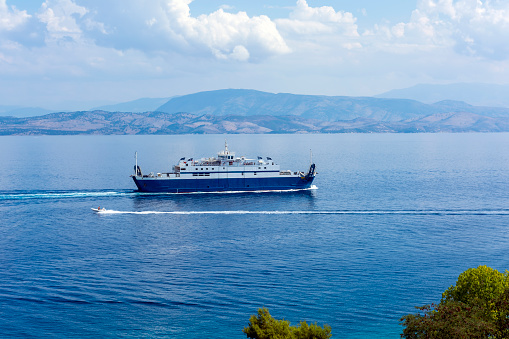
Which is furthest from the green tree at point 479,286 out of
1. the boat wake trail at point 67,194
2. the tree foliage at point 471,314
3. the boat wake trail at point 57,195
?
the boat wake trail at point 57,195

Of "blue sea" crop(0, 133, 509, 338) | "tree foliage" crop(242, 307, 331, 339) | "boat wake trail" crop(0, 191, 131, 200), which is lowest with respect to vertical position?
"blue sea" crop(0, 133, 509, 338)

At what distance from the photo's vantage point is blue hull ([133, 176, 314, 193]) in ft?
357

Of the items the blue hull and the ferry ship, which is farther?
the ferry ship

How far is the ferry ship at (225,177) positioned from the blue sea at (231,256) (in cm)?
308

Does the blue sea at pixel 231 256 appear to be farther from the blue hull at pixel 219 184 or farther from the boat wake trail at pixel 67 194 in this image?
the blue hull at pixel 219 184

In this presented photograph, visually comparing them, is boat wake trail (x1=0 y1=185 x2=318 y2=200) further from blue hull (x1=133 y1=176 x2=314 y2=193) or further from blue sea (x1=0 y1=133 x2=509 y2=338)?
blue hull (x1=133 y1=176 x2=314 y2=193)

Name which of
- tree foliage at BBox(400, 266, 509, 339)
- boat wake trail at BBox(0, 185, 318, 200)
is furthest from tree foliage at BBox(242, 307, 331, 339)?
boat wake trail at BBox(0, 185, 318, 200)

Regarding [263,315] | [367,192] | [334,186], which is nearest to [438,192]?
[367,192]

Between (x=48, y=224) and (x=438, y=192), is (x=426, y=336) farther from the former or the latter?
(x=438, y=192)

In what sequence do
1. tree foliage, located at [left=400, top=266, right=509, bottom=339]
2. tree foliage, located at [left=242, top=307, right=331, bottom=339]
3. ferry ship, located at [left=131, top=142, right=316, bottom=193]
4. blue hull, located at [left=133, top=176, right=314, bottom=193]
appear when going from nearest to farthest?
tree foliage, located at [left=400, top=266, right=509, bottom=339] < tree foliage, located at [left=242, top=307, right=331, bottom=339] < blue hull, located at [left=133, top=176, right=314, bottom=193] < ferry ship, located at [left=131, top=142, right=316, bottom=193]

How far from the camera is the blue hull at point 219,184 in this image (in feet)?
357

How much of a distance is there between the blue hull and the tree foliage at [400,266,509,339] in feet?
256

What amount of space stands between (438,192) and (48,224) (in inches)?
3179

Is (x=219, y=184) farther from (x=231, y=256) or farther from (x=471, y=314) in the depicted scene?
(x=471, y=314)
